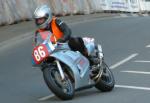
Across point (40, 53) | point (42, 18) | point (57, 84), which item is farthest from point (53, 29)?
point (57, 84)

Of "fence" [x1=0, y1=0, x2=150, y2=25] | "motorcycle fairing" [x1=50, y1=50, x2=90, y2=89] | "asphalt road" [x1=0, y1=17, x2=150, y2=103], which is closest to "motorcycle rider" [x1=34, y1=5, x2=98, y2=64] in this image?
"motorcycle fairing" [x1=50, y1=50, x2=90, y2=89]

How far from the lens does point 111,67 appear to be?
15750 millimetres

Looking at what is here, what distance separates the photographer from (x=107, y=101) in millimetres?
10625

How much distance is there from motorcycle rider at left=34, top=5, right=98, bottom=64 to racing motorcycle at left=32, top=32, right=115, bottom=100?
0.10 metres

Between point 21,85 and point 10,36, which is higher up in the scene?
point 21,85

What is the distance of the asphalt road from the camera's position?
1145 centimetres

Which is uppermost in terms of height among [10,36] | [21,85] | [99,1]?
[21,85]

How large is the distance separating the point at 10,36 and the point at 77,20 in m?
7.48

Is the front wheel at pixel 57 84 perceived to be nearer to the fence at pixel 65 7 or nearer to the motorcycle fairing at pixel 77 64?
the motorcycle fairing at pixel 77 64

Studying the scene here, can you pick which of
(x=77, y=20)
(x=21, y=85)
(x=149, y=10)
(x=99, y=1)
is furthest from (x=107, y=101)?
(x=149, y=10)

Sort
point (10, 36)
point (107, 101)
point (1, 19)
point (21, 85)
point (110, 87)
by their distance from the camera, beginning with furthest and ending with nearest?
point (1, 19) → point (10, 36) → point (21, 85) → point (110, 87) → point (107, 101)

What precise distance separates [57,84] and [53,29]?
3.85 ft

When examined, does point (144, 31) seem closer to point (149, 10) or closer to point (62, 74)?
point (62, 74)

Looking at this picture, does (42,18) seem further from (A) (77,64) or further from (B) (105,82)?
(B) (105,82)
